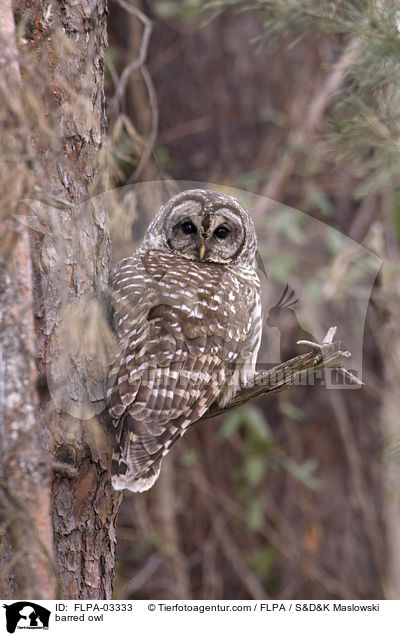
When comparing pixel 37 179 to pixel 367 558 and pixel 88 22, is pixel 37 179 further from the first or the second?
pixel 367 558

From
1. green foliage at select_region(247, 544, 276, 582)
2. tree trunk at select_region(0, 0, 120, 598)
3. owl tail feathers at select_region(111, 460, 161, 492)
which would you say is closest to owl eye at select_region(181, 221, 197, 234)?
tree trunk at select_region(0, 0, 120, 598)

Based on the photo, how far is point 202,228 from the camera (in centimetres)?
252

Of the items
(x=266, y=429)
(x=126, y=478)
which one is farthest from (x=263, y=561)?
(x=126, y=478)

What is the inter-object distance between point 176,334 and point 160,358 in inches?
3.6

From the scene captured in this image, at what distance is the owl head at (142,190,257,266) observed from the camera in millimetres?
2518

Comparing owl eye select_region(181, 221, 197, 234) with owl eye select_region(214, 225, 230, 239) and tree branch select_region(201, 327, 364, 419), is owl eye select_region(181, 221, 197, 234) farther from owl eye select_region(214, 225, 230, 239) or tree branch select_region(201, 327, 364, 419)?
tree branch select_region(201, 327, 364, 419)

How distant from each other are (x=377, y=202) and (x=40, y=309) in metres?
2.92

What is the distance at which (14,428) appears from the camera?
151 centimetres

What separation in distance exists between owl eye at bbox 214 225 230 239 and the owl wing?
1.08ft

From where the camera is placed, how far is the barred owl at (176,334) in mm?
1984
